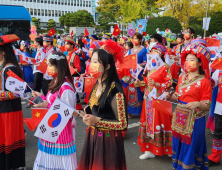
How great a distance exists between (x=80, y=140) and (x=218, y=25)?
31.0 meters

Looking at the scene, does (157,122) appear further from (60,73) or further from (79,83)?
(60,73)

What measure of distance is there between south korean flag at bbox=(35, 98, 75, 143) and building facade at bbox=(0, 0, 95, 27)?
6297cm

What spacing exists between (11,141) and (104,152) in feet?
5.15

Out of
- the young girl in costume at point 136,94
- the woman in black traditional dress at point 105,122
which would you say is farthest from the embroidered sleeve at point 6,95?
the young girl in costume at point 136,94

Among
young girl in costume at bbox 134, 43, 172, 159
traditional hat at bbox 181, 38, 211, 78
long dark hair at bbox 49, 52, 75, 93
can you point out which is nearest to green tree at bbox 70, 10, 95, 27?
young girl in costume at bbox 134, 43, 172, 159

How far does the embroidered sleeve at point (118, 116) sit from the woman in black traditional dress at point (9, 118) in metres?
1.49

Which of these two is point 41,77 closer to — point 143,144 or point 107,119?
point 143,144

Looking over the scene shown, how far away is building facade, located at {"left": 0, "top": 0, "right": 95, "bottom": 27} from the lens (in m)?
61.9

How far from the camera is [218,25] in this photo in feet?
100

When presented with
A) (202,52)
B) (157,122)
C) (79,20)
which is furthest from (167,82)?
(79,20)

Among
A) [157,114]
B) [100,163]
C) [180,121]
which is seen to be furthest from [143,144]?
[100,163]

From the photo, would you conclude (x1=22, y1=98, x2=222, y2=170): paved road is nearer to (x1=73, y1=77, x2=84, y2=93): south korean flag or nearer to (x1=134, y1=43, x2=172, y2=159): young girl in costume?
(x1=134, y1=43, x2=172, y2=159): young girl in costume

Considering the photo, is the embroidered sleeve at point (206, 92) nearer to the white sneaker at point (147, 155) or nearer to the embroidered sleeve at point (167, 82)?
the embroidered sleeve at point (167, 82)

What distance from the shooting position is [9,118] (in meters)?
3.09
